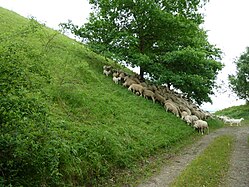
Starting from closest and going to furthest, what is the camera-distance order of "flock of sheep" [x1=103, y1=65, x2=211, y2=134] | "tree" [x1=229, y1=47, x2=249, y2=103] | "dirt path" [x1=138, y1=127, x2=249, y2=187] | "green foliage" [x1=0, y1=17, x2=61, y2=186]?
1. "green foliage" [x1=0, y1=17, x2=61, y2=186]
2. "dirt path" [x1=138, y1=127, x2=249, y2=187]
3. "flock of sheep" [x1=103, y1=65, x2=211, y2=134]
4. "tree" [x1=229, y1=47, x2=249, y2=103]

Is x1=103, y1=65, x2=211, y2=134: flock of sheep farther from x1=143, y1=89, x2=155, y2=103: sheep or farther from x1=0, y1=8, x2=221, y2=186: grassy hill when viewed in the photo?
x1=0, y1=8, x2=221, y2=186: grassy hill

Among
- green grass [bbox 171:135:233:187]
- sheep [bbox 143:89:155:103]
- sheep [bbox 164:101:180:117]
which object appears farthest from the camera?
sheep [bbox 143:89:155:103]

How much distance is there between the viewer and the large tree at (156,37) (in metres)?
24.9

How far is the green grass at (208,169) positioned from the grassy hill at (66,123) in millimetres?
1987

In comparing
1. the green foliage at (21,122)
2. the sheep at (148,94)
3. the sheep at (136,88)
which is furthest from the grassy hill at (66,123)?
the sheep at (148,94)

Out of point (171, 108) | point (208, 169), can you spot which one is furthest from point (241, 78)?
point (208, 169)

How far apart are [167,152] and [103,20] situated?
1443 cm

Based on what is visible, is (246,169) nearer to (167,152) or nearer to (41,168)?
(167,152)

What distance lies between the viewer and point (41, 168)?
28.2ft

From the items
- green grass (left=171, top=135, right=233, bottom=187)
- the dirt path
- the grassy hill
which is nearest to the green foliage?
the grassy hill

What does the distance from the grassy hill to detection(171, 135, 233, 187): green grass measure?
1.99 m

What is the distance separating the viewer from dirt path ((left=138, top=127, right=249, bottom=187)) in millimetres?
11461

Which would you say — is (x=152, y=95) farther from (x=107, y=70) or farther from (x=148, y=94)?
(x=107, y=70)

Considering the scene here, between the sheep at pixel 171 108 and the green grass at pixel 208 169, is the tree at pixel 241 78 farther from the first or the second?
the green grass at pixel 208 169
